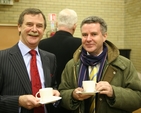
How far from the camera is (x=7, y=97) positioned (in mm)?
1637

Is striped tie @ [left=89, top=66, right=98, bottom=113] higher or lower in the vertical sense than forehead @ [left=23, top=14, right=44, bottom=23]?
lower

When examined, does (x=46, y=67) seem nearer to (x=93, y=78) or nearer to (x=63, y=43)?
(x=93, y=78)

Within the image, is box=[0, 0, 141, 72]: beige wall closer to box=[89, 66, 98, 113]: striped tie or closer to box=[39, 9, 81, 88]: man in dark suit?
box=[39, 9, 81, 88]: man in dark suit

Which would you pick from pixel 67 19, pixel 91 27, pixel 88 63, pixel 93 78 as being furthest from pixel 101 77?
pixel 67 19

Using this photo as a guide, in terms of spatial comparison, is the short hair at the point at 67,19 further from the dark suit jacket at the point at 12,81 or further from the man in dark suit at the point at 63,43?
the dark suit jacket at the point at 12,81

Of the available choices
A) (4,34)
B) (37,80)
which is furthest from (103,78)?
(4,34)

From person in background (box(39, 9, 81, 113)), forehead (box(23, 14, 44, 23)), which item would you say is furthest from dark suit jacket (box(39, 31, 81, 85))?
forehead (box(23, 14, 44, 23))

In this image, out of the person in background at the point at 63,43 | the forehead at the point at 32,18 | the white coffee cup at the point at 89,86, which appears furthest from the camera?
the person in background at the point at 63,43

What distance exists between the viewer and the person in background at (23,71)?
1.63m

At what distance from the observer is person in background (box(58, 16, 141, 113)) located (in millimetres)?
1811

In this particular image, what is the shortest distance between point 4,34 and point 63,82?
397 centimetres

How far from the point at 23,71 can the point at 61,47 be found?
0.95 m

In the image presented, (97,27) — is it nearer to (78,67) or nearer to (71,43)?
(78,67)

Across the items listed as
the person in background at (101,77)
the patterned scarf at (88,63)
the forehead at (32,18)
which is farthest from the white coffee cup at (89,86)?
the forehead at (32,18)
